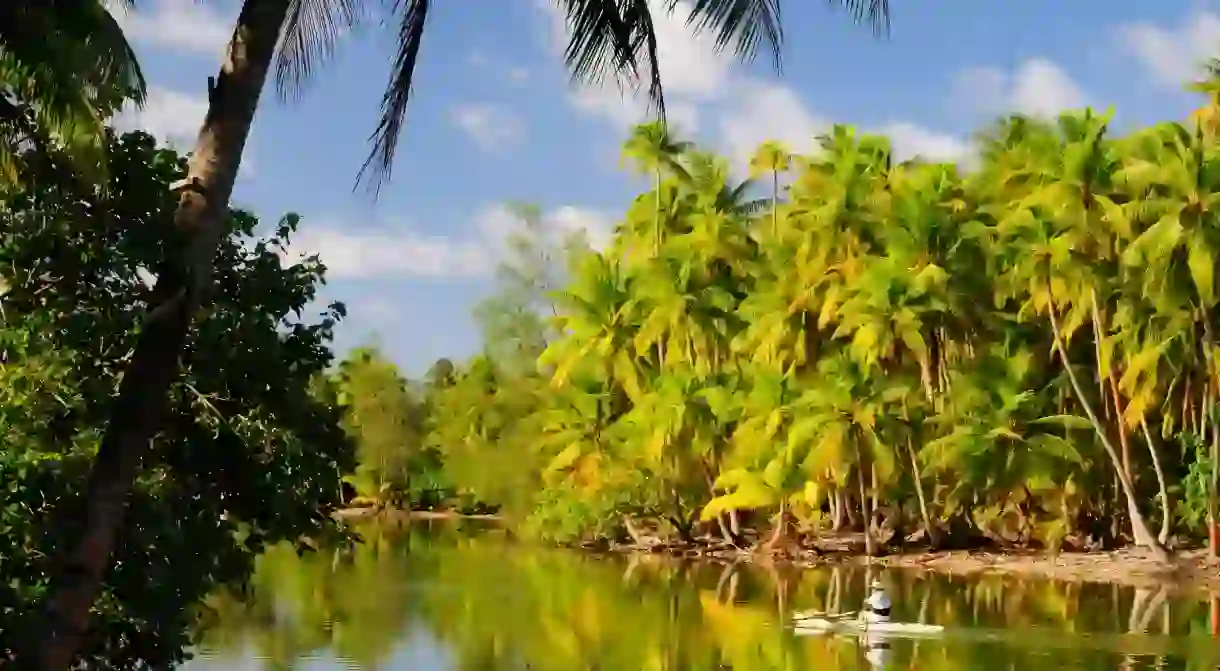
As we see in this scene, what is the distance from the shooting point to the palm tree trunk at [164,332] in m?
5.56

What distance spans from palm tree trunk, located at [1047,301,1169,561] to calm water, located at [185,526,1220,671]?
133 inches

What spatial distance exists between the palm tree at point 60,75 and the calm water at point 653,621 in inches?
177

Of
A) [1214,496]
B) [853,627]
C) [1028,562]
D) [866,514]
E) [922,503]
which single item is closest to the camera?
[853,627]

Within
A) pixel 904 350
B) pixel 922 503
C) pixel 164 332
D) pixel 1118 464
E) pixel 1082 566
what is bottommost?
pixel 1082 566

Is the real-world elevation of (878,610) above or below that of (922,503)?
below

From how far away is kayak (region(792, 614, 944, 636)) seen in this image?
20.5 m

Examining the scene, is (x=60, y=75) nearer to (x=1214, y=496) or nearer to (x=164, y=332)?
(x=164, y=332)

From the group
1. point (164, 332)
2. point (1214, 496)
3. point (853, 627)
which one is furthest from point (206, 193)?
point (1214, 496)

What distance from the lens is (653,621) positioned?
23344 millimetres

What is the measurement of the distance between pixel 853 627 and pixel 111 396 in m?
14.0

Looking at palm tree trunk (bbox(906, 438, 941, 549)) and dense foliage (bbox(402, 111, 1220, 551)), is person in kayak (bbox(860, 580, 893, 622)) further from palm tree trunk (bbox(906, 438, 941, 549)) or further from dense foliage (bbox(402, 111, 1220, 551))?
palm tree trunk (bbox(906, 438, 941, 549))

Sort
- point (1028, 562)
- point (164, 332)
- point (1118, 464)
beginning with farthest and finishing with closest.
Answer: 1. point (1028, 562)
2. point (1118, 464)
3. point (164, 332)

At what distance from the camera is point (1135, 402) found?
30.6 m

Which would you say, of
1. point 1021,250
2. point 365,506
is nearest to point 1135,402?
point 1021,250
